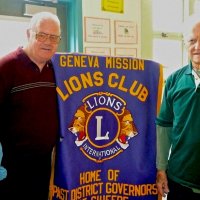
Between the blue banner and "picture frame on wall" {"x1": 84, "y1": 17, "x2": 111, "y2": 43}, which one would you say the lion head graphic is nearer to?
the blue banner

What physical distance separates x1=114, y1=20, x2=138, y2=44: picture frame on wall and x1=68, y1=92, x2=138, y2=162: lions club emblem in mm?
1189

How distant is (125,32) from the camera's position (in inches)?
113

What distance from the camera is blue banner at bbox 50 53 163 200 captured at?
5.67 feet

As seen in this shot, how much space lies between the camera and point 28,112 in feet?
5.26

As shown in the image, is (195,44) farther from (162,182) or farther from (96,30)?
(96,30)

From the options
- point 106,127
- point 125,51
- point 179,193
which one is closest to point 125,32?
point 125,51

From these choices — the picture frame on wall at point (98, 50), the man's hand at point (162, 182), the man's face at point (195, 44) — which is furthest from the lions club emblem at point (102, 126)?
the picture frame on wall at point (98, 50)

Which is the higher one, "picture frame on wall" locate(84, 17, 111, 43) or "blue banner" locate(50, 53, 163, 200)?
"picture frame on wall" locate(84, 17, 111, 43)

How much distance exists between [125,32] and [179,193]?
172 cm

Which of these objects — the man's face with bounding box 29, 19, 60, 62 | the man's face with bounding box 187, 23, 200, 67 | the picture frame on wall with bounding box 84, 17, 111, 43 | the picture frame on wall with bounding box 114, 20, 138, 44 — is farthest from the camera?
the picture frame on wall with bounding box 114, 20, 138, 44

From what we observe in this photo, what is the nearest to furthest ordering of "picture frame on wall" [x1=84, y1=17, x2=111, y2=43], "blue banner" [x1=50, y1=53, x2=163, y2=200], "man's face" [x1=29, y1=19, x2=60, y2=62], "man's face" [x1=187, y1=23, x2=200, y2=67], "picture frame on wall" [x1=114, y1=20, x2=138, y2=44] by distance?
1. "man's face" [x1=187, y1=23, x2=200, y2=67]
2. "man's face" [x1=29, y1=19, x2=60, y2=62]
3. "blue banner" [x1=50, y1=53, x2=163, y2=200]
4. "picture frame on wall" [x1=84, y1=17, x2=111, y2=43]
5. "picture frame on wall" [x1=114, y1=20, x2=138, y2=44]

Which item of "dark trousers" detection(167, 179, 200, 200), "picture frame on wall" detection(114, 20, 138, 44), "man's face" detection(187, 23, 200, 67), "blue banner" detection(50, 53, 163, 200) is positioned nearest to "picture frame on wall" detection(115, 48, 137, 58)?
"picture frame on wall" detection(114, 20, 138, 44)

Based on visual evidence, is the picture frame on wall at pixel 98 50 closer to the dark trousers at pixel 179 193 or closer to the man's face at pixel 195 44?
the man's face at pixel 195 44

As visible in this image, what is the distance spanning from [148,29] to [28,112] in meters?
1.81
